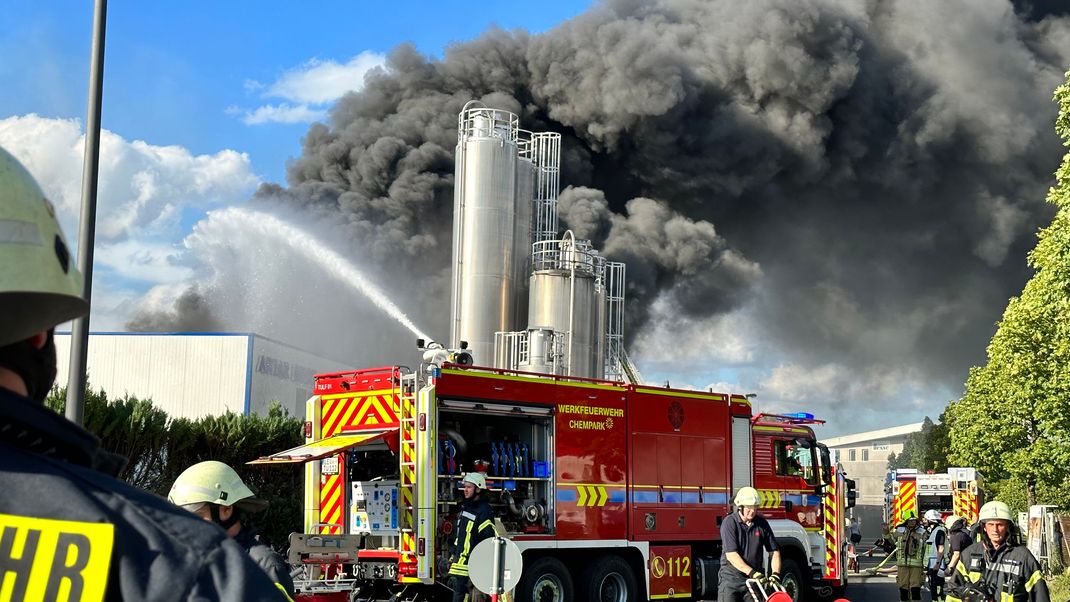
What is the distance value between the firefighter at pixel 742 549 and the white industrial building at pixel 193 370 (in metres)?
19.9

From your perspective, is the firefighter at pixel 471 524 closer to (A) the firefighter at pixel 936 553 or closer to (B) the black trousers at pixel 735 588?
(B) the black trousers at pixel 735 588

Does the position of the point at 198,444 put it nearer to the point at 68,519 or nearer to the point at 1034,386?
the point at 1034,386

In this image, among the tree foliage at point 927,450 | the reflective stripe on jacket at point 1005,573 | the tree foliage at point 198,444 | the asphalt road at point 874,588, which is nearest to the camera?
the reflective stripe on jacket at point 1005,573

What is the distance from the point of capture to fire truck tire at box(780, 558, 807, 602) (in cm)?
1452

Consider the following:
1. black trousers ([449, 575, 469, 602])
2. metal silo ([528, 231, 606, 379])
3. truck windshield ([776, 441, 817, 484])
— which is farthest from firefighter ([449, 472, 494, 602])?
metal silo ([528, 231, 606, 379])

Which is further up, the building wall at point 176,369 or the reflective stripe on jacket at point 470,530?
the building wall at point 176,369

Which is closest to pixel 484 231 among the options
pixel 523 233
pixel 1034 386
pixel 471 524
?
pixel 523 233

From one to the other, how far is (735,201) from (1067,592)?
36284mm

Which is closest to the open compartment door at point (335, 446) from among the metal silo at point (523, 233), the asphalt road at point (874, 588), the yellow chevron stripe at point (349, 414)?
the yellow chevron stripe at point (349, 414)

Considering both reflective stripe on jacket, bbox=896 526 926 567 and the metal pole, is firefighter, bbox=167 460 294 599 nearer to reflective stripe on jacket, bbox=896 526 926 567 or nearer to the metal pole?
the metal pole

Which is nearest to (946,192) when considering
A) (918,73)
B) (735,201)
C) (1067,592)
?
(918,73)

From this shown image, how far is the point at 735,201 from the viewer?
169 ft

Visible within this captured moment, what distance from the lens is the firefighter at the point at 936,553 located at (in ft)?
49.4

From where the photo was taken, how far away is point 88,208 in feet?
31.4
